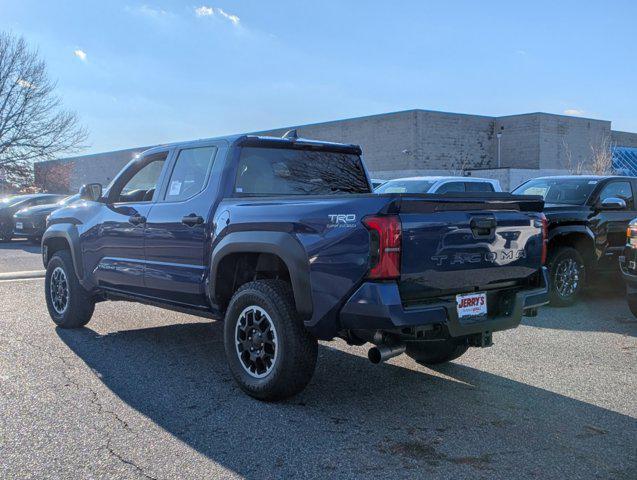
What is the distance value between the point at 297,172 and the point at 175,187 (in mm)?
1106

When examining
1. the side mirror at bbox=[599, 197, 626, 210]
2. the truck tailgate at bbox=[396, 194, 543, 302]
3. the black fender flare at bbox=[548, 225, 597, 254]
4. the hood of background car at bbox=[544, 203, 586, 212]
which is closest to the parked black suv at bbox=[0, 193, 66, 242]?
the hood of background car at bbox=[544, 203, 586, 212]

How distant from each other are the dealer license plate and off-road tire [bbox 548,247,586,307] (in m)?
4.49

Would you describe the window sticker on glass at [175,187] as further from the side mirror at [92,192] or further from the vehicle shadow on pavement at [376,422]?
the vehicle shadow on pavement at [376,422]

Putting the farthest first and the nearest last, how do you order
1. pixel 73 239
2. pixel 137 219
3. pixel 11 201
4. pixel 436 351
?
pixel 11 201
pixel 73 239
pixel 137 219
pixel 436 351

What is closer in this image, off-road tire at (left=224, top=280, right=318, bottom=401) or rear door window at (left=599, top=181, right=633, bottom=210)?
off-road tire at (left=224, top=280, right=318, bottom=401)

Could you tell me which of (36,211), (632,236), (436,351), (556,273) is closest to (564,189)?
(556,273)

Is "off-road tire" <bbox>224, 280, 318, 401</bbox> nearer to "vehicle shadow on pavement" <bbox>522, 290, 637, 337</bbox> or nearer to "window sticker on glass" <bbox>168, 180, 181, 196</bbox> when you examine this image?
"window sticker on glass" <bbox>168, 180, 181, 196</bbox>

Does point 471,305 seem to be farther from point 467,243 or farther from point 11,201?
point 11,201

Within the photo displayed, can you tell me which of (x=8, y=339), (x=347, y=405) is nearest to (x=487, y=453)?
(x=347, y=405)

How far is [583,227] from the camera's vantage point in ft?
28.2

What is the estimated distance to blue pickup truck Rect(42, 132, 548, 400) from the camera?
3.83 m

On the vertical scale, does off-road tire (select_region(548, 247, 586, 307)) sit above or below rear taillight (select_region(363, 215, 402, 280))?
below

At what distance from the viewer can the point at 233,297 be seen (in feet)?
15.4

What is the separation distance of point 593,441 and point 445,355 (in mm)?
1657
